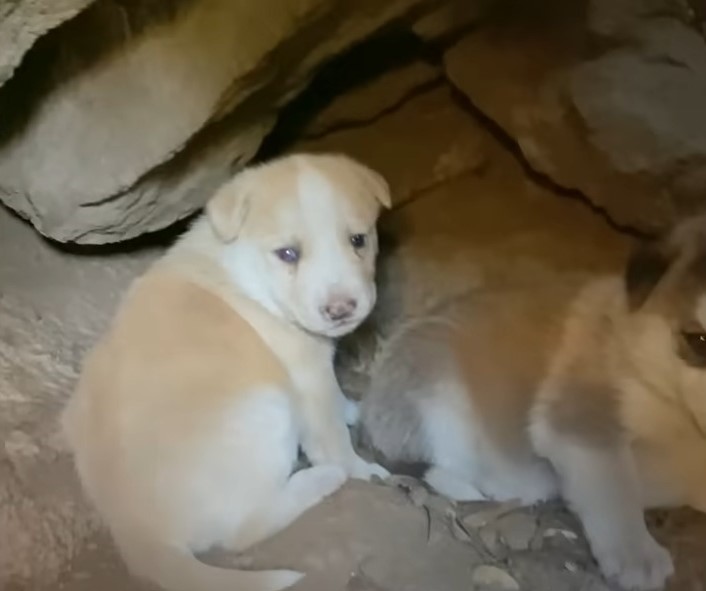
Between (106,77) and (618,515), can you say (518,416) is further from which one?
(106,77)

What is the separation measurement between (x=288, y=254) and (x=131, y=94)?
51 centimetres

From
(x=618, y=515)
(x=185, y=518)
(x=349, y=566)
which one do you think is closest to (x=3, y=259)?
(x=185, y=518)

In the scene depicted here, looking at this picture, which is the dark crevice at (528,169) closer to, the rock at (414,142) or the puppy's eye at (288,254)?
the rock at (414,142)

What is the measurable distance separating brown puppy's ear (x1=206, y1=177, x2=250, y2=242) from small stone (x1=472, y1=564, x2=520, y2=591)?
93 cm

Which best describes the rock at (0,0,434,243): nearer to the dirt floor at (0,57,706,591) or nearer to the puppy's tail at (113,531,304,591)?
the dirt floor at (0,57,706,591)

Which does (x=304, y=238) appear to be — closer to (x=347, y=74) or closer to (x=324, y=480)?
(x=324, y=480)

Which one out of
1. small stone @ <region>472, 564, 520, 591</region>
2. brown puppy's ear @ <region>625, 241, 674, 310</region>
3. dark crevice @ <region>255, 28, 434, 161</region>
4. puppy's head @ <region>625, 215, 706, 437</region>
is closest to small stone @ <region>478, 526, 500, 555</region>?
small stone @ <region>472, 564, 520, 591</region>

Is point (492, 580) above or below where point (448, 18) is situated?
below

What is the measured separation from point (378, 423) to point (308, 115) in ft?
3.87

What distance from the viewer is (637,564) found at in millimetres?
2455

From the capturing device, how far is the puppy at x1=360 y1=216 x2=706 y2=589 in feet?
8.44

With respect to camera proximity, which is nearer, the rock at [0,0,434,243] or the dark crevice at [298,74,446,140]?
the rock at [0,0,434,243]

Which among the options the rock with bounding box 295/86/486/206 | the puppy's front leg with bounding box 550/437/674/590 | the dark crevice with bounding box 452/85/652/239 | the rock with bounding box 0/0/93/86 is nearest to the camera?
the rock with bounding box 0/0/93/86

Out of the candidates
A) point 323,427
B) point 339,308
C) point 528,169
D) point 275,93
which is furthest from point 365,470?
point 528,169
